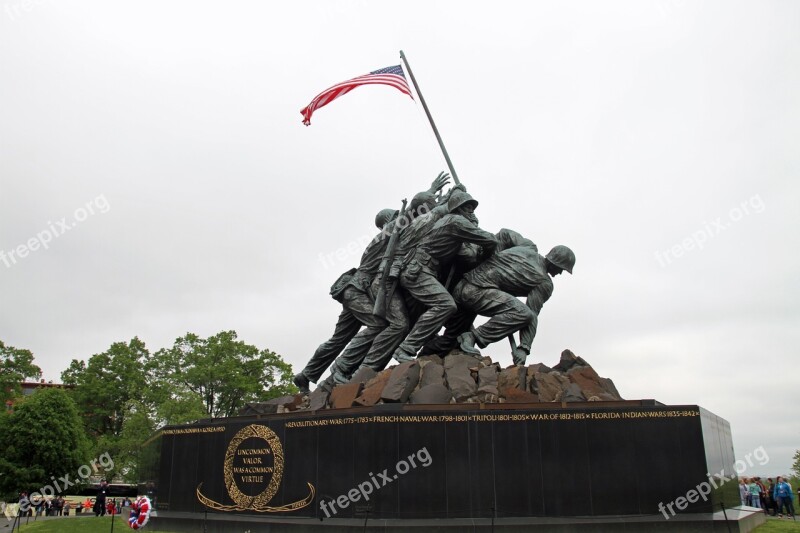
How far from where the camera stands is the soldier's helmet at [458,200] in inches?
607

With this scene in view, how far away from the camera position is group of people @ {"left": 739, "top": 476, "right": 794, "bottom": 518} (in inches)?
603

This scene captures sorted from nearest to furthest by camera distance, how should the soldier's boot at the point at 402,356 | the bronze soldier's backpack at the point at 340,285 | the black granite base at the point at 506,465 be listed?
the black granite base at the point at 506,465 < the soldier's boot at the point at 402,356 < the bronze soldier's backpack at the point at 340,285

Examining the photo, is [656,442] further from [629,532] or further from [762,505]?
[762,505]

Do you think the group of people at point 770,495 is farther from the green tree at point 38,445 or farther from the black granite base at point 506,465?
the green tree at point 38,445

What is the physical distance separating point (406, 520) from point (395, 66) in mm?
12345

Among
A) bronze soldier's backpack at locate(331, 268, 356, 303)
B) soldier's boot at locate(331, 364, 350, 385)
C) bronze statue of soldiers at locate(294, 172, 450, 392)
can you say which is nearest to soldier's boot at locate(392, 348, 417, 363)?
bronze statue of soldiers at locate(294, 172, 450, 392)

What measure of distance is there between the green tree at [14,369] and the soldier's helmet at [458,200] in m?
33.2

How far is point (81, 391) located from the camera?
135ft

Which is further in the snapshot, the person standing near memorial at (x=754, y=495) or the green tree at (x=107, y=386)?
the green tree at (x=107, y=386)

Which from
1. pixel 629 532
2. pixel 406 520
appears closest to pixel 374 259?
pixel 406 520

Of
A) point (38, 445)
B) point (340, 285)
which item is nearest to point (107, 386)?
point (38, 445)

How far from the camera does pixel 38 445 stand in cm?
3017

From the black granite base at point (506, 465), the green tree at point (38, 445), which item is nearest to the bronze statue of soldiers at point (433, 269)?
the black granite base at point (506, 465)

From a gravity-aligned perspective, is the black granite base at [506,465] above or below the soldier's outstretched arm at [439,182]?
below
